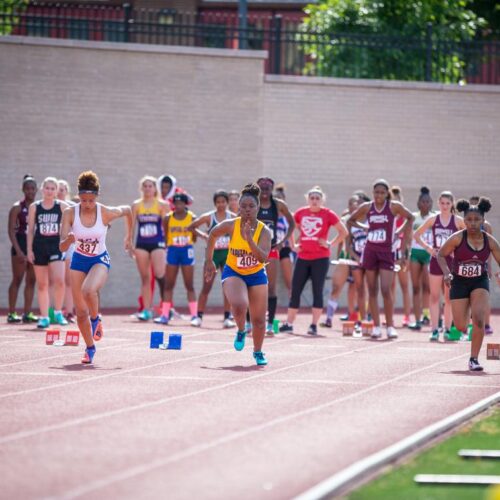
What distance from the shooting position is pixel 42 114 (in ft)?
84.9

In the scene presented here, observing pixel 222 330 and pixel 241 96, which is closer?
pixel 222 330

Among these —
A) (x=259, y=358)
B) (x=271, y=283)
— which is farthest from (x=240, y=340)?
(x=271, y=283)

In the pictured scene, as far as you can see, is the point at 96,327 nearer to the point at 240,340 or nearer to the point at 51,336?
the point at 240,340

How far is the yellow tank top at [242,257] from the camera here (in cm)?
1440

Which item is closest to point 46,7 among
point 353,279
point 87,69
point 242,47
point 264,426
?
point 87,69

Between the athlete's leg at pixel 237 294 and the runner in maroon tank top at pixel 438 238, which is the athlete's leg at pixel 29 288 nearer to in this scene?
the runner in maroon tank top at pixel 438 238

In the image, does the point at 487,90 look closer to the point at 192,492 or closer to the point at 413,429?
the point at 413,429

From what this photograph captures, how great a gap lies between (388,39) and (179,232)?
8281mm

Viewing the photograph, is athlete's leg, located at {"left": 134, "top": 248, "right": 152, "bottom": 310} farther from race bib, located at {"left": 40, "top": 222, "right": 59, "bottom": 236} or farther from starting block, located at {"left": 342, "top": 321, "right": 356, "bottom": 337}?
starting block, located at {"left": 342, "top": 321, "right": 356, "bottom": 337}

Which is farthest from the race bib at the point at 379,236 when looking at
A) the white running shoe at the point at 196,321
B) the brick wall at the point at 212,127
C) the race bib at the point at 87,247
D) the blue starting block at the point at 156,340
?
the brick wall at the point at 212,127

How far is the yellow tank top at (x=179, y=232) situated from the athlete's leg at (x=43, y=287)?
252 centimetres

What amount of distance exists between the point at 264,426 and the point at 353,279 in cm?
1280

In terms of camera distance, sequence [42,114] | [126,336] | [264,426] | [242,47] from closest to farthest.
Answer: [264,426] < [126,336] < [42,114] < [242,47]

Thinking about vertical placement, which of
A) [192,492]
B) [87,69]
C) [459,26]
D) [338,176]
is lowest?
[192,492]
